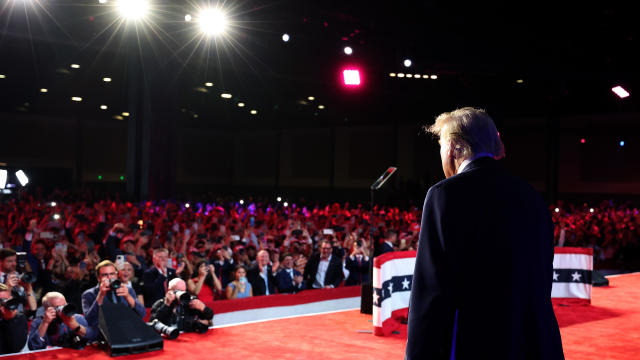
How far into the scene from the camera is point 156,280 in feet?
32.6

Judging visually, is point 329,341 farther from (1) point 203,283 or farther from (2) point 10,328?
(2) point 10,328

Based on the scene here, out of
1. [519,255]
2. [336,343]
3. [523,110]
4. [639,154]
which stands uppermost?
[523,110]

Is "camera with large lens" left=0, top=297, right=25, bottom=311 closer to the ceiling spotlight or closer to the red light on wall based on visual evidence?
the red light on wall

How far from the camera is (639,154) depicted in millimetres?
29609

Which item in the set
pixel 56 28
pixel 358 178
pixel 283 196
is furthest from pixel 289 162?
pixel 56 28

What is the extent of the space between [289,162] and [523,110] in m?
18.9

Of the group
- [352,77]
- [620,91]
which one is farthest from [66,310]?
[620,91]

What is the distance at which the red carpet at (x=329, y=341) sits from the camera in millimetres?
7523

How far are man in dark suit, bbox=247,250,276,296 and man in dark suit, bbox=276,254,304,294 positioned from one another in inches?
6.3

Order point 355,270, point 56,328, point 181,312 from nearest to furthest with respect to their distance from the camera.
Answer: point 56,328 < point 181,312 < point 355,270

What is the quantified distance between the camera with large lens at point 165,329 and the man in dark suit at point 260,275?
328 cm

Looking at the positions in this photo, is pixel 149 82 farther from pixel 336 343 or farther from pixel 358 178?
pixel 358 178

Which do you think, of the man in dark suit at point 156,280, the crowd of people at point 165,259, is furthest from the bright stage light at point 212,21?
the man in dark suit at point 156,280

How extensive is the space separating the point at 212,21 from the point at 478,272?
1596cm
